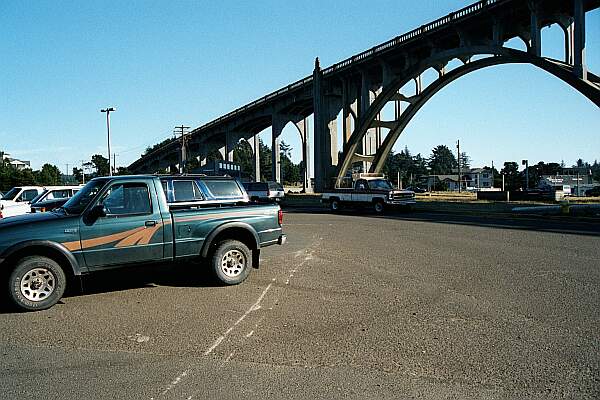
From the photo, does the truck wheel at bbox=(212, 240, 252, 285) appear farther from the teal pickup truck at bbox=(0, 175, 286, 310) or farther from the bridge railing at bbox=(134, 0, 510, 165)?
the bridge railing at bbox=(134, 0, 510, 165)

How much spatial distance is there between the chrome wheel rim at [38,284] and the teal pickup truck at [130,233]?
0.01 m

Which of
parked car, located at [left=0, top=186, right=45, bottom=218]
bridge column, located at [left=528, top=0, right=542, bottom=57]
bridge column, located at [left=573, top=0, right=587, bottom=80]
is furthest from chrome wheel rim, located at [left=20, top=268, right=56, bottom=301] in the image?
bridge column, located at [left=528, top=0, right=542, bottom=57]

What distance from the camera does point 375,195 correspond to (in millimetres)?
26266

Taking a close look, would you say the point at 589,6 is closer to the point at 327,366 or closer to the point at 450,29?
the point at 450,29

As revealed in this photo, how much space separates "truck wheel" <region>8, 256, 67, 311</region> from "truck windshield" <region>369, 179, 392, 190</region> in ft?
68.4

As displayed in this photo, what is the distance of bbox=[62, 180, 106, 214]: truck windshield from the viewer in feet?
24.6

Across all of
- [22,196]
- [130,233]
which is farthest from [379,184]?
[130,233]

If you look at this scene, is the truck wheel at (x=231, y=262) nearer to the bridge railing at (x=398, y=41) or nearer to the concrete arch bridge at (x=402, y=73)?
the concrete arch bridge at (x=402, y=73)

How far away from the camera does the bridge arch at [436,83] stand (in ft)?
94.1

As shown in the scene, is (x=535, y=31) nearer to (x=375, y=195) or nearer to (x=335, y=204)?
(x=375, y=195)

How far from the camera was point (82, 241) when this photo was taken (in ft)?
23.3

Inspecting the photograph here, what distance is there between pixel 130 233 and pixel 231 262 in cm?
173

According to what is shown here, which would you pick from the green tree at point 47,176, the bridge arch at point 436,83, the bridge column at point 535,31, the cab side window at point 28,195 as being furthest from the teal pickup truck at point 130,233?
the green tree at point 47,176

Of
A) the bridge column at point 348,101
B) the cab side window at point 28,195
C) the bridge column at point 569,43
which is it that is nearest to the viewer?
the cab side window at point 28,195
